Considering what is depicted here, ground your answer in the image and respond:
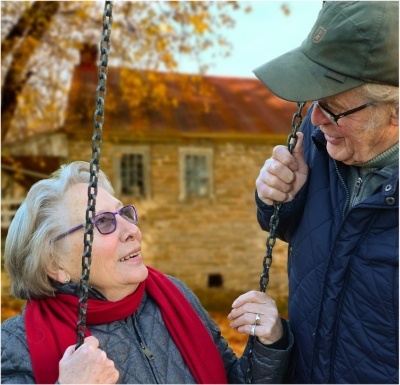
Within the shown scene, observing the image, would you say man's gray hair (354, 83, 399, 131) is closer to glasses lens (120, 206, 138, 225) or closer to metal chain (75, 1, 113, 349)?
metal chain (75, 1, 113, 349)

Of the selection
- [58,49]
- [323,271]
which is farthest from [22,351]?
→ [58,49]

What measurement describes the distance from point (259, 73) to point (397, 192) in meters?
0.60

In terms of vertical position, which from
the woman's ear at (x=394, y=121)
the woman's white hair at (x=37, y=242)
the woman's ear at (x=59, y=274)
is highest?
the woman's ear at (x=394, y=121)

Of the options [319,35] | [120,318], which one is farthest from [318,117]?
[120,318]

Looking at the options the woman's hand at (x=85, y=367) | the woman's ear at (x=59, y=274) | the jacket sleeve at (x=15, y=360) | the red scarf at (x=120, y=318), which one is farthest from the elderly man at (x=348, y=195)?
the jacket sleeve at (x=15, y=360)

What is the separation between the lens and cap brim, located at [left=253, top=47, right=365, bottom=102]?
1.56m

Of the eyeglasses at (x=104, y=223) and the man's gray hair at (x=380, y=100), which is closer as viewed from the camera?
the man's gray hair at (x=380, y=100)

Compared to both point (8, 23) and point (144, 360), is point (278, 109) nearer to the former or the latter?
point (8, 23)

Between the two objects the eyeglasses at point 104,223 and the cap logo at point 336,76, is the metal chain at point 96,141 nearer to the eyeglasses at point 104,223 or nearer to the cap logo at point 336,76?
the eyeglasses at point 104,223

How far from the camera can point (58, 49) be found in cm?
966

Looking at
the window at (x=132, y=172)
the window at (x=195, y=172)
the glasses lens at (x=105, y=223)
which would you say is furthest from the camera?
the window at (x=195, y=172)

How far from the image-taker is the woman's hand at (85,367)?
5.41 feet

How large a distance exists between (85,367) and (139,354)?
0.30 meters

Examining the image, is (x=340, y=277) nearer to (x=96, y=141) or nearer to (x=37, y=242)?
(x=96, y=141)
